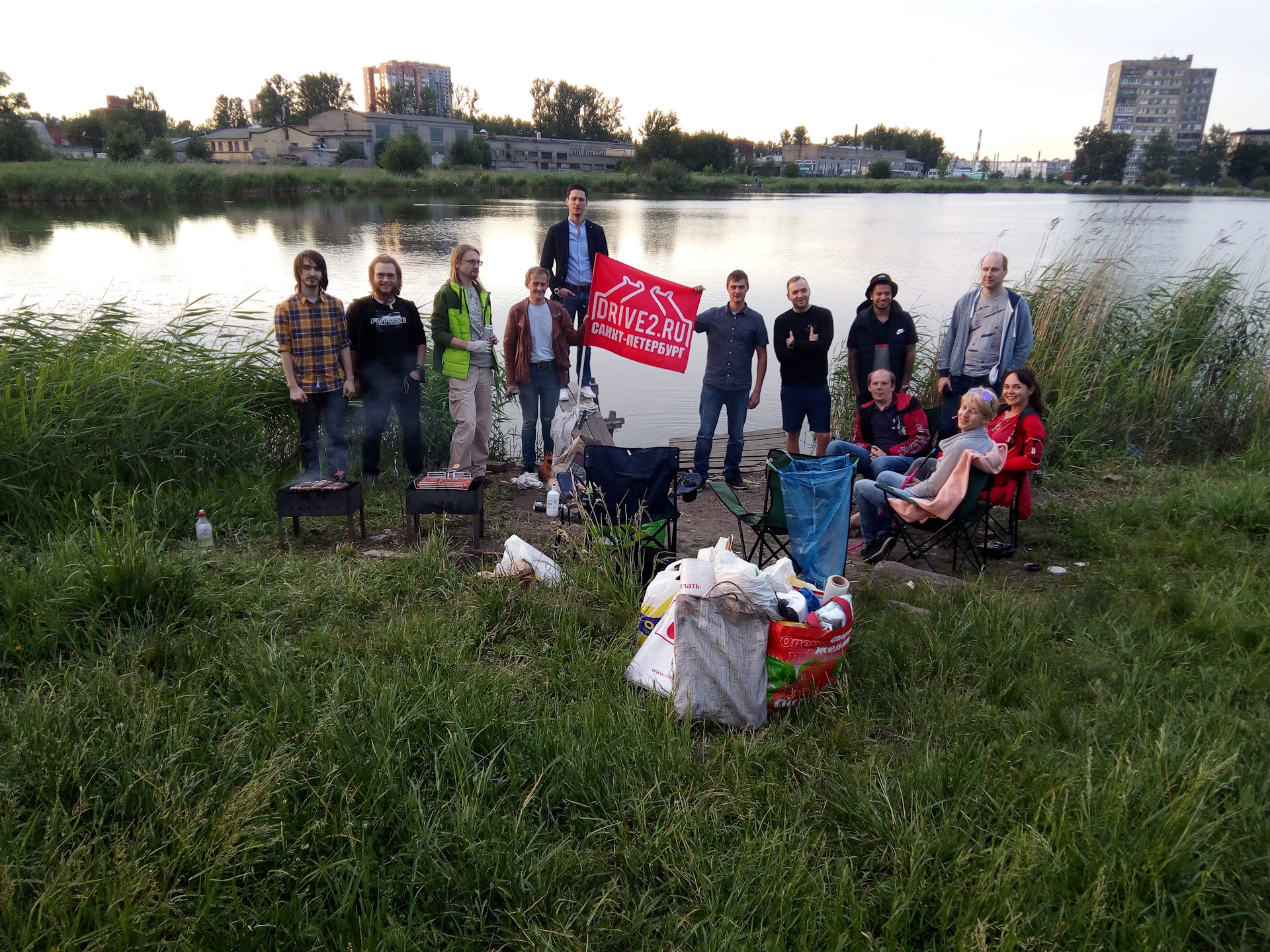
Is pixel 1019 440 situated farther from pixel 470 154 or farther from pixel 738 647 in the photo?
pixel 470 154

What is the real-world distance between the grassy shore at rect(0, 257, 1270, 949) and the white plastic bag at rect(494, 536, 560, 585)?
0.64ft

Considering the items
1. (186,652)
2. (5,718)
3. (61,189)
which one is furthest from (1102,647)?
(61,189)

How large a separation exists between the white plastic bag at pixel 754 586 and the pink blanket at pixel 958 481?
1901 mm

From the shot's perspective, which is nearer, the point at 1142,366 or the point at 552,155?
the point at 1142,366

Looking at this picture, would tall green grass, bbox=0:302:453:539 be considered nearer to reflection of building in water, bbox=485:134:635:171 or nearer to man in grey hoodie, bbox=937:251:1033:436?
man in grey hoodie, bbox=937:251:1033:436

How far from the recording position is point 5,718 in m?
2.61

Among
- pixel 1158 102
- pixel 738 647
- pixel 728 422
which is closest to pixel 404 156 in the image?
pixel 728 422

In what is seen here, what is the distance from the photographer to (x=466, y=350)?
5766 mm

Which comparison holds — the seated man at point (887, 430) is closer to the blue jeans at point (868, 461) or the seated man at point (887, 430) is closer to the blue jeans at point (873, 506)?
the blue jeans at point (868, 461)

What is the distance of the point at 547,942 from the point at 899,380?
4.94 meters

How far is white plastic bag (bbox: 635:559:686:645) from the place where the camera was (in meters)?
3.37

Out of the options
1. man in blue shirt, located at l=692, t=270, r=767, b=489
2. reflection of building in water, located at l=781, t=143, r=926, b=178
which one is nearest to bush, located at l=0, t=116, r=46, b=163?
man in blue shirt, located at l=692, t=270, r=767, b=489

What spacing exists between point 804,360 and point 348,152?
59.6 meters

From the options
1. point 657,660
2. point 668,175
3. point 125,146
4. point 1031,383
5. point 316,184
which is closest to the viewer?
point 657,660
